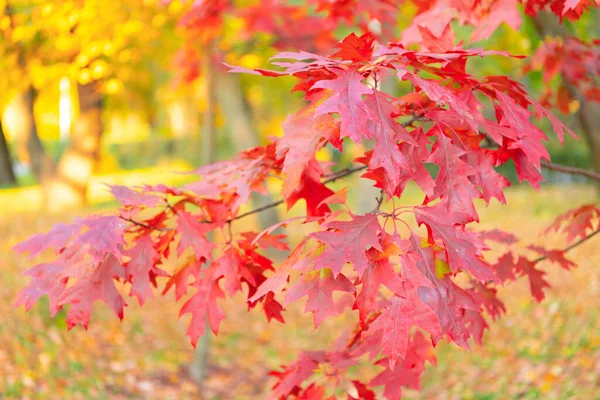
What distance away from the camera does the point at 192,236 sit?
179 cm

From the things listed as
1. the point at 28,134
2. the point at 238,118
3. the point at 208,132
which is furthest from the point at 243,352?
the point at 28,134

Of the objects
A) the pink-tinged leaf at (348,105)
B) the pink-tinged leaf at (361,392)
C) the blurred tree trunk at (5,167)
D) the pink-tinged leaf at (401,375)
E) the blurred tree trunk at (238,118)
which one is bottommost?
the blurred tree trunk at (5,167)

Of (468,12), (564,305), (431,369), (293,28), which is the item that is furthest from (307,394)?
(564,305)

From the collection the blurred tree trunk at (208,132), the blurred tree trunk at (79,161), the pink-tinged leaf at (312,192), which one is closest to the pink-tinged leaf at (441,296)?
the pink-tinged leaf at (312,192)

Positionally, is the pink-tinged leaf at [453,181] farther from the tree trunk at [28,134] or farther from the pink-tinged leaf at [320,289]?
the tree trunk at [28,134]

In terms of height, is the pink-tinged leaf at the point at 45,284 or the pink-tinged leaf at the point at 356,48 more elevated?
the pink-tinged leaf at the point at 356,48

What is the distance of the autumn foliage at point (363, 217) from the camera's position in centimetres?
139

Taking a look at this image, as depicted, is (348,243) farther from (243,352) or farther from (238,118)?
(238,118)

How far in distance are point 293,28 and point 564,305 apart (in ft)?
12.1

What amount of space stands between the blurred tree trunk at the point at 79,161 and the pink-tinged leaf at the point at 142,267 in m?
11.1

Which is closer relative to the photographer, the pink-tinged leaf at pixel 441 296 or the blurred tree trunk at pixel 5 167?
the pink-tinged leaf at pixel 441 296

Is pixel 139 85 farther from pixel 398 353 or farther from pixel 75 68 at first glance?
pixel 398 353

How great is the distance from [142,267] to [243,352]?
4.91 m

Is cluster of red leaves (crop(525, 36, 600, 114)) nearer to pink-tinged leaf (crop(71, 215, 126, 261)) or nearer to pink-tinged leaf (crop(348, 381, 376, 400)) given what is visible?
pink-tinged leaf (crop(348, 381, 376, 400))
